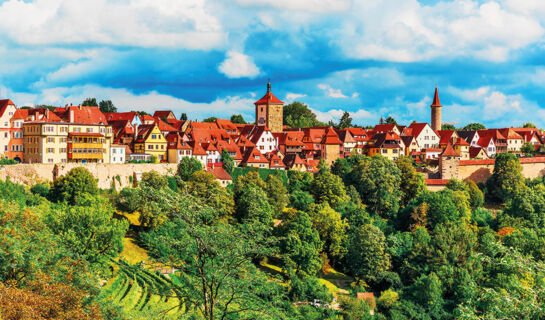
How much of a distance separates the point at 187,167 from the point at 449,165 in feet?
105

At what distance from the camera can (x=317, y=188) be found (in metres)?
59.2

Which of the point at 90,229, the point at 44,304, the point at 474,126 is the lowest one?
the point at 44,304

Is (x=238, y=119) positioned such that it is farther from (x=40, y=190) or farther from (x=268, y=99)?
(x=40, y=190)

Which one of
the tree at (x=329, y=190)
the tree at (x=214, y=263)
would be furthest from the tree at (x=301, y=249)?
the tree at (x=214, y=263)

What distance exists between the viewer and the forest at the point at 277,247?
16938 mm

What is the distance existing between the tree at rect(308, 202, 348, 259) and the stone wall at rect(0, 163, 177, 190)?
42.0 feet

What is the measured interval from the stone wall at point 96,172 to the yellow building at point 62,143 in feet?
12.3

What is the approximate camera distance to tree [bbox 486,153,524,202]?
68125 millimetres

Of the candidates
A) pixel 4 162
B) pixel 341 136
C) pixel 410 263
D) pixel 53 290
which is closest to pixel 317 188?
pixel 410 263

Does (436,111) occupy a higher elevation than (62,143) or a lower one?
higher

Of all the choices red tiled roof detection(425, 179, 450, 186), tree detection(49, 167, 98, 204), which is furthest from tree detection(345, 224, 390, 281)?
tree detection(49, 167, 98, 204)

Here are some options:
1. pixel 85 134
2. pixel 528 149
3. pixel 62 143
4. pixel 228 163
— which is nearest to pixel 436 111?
pixel 528 149

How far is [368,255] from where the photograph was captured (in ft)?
153

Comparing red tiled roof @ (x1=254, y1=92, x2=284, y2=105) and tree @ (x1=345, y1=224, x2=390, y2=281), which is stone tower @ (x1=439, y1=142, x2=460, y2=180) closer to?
tree @ (x1=345, y1=224, x2=390, y2=281)
